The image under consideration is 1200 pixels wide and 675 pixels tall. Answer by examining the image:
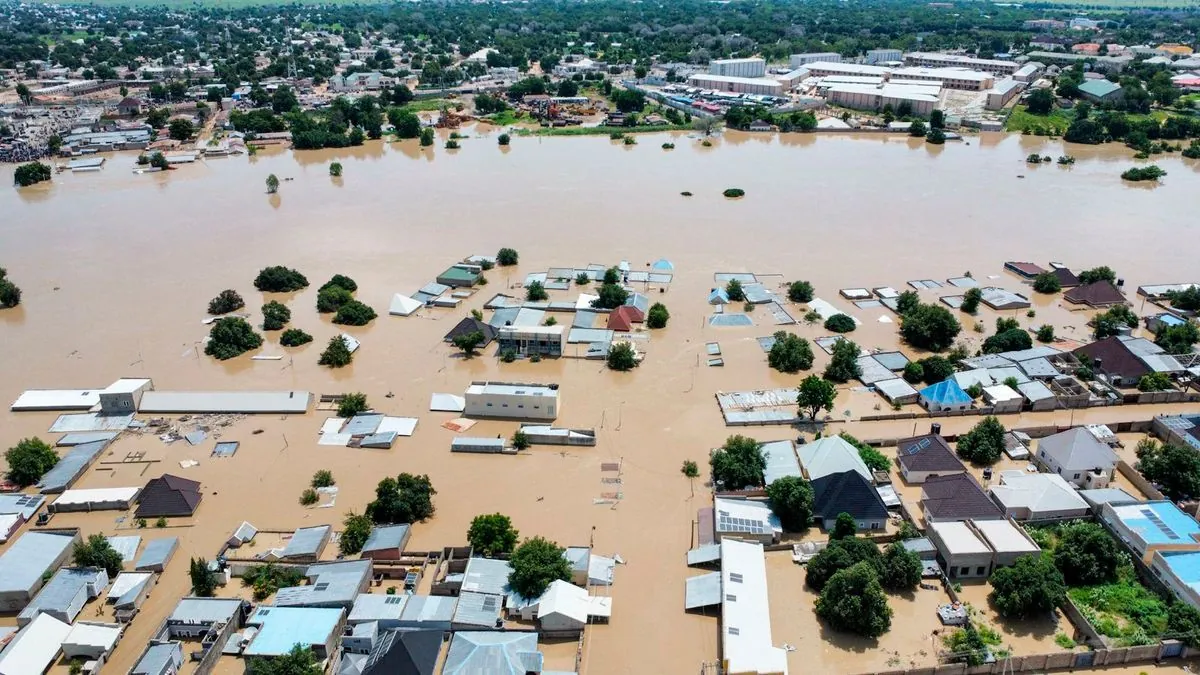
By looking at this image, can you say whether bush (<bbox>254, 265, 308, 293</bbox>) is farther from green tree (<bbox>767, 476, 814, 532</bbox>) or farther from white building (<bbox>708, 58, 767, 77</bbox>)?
white building (<bbox>708, 58, 767, 77</bbox>)

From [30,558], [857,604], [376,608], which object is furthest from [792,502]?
[30,558]

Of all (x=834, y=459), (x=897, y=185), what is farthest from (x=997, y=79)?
(x=834, y=459)

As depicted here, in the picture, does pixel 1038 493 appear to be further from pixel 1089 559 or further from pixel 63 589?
pixel 63 589

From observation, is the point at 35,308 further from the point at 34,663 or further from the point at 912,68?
the point at 912,68

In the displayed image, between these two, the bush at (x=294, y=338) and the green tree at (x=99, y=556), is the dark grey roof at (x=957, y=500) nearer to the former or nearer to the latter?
the green tree at (x=99, y=556)

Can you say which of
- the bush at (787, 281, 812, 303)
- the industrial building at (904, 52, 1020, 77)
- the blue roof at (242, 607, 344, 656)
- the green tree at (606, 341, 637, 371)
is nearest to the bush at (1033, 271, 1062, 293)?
the bush at (787, 281, 812, 303)

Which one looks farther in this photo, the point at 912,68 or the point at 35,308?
the point at 912,68
